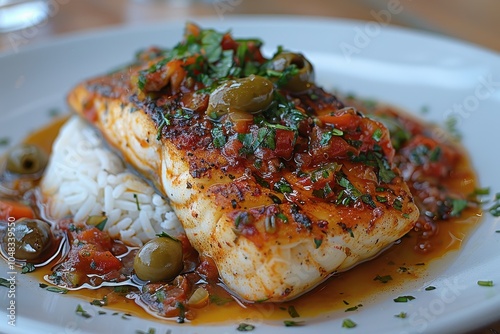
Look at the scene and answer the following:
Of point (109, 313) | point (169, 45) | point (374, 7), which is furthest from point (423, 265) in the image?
point (374, 7)

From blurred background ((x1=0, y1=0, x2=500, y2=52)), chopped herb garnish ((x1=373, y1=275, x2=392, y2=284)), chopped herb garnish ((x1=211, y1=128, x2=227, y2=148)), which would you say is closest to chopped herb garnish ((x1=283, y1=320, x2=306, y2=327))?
chopped herb garnish ((x1=373, y1=275, x2=392, y2=284))

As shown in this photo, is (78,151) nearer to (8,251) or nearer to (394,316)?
(8,251)

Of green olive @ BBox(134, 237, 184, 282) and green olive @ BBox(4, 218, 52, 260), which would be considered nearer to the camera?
green olive @ BBox(134, 237, 184, 282)

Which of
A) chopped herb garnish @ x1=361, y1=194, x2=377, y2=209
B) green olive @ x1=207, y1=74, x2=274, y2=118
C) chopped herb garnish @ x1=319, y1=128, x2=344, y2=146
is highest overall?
green olive @ x1=207, y1=74, x2=274, y2=118

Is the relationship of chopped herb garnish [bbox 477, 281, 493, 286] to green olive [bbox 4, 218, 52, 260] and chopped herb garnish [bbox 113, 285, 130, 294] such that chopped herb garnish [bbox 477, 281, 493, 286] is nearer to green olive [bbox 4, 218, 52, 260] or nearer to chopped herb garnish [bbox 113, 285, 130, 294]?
chopped herb garnish [bbox 113, 285, 130, 294]

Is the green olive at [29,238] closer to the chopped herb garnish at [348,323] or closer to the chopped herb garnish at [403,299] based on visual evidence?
the chopped herb garnish at [348,323]

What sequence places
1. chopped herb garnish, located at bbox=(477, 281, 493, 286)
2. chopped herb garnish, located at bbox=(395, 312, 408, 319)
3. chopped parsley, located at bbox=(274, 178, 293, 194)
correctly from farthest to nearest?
chopped parsley, located at bbox=(274, 178, 293, 194) → chopped herb garnish, located at bbox=(477, 281, 493, 286) → chopped herb garnish, located at bbox=(395, 312, 408, 319)

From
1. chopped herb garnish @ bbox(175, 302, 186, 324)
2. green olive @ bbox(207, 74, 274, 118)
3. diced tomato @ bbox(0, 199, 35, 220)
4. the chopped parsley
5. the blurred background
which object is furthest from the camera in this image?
the blurred background
